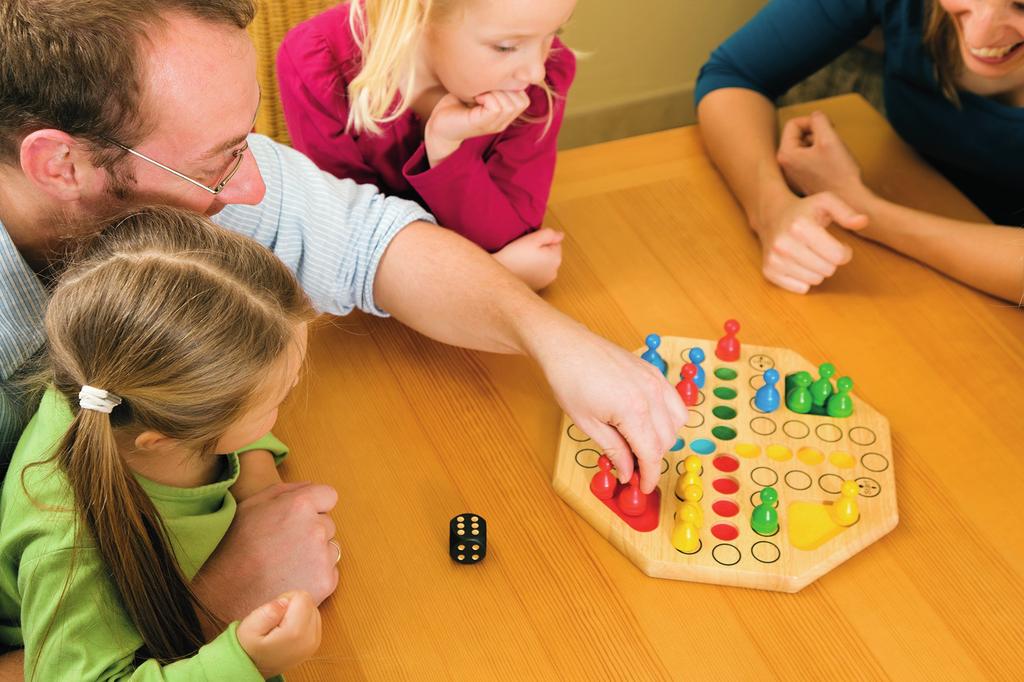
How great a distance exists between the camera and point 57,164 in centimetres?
90

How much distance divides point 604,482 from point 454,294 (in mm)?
289

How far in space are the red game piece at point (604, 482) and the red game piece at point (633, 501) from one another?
15 millimetres

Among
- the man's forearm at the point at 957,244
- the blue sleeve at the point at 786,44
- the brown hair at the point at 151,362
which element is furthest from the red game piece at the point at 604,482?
the blue sleeve at the point at 786,44

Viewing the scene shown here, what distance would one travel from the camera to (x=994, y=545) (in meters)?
1.00

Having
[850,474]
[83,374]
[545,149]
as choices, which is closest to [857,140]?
[545,149]

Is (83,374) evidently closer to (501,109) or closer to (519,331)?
(519,331)

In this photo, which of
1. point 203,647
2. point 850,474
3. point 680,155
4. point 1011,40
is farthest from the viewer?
point 680,155

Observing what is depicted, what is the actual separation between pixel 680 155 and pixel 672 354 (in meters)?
0.44

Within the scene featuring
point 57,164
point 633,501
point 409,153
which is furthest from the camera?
point 409,153

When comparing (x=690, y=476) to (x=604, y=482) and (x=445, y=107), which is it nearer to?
(x=604, y=482)

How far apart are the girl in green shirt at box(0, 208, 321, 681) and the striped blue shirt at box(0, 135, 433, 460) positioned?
291 millimetres

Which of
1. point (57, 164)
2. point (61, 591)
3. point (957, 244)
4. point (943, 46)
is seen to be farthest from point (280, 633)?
point (943, 46)

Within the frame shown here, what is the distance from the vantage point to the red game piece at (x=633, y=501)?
3.30 feet

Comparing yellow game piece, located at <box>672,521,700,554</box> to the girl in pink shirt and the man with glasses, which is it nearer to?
the man with glasses
